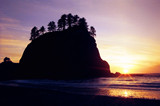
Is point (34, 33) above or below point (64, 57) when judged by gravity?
above

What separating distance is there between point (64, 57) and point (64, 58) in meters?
0.45

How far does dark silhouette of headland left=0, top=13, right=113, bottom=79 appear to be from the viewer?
5644 centimetres

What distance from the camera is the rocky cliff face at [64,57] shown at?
56469mm

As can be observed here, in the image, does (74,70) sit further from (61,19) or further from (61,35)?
(61,19)

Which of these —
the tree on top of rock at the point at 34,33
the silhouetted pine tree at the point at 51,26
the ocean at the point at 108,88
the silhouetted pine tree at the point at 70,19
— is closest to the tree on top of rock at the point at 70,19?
the silhouetted pine tree at the point at 70,19

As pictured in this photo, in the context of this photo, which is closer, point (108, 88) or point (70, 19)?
point (108, 88)

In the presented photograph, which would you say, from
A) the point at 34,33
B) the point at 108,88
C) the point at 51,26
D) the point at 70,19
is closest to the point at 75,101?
the point at 108,88

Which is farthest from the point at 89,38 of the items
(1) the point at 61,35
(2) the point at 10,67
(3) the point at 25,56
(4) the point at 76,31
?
(2) the point at 10,67

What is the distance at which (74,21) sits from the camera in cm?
7675

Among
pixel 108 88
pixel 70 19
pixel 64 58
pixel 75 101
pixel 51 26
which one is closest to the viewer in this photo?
pixel 75 101

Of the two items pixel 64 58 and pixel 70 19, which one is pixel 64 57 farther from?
pixel 70 19

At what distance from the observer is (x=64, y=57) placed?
5869 cm

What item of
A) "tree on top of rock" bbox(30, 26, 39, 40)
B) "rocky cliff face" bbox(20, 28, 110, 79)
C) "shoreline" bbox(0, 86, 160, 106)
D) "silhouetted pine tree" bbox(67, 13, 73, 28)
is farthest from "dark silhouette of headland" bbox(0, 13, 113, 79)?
"shoreline" bbox(0, 86, 160, 106)

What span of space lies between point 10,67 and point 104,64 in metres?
62.1
